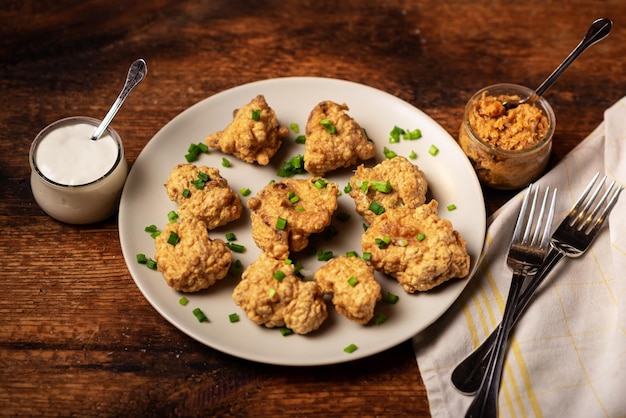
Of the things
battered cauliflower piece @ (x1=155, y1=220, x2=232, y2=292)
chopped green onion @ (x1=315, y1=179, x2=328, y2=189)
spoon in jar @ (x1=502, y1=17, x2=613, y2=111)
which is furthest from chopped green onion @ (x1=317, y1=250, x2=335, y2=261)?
spoon in jar @ (x1=502, y1=17, x2=613, y2=111)

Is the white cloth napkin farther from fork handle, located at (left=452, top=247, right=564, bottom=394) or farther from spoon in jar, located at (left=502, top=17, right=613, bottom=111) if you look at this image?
spoon in jar, located at (left=502, top=17, right=613, bottom=111)

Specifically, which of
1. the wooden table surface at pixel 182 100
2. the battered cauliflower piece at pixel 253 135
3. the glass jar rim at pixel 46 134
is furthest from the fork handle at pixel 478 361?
the glass jar rim at pixel 46 134

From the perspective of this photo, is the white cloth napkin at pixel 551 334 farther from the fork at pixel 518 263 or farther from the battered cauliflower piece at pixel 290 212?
the battered cauliflower piece at pixel 290 212

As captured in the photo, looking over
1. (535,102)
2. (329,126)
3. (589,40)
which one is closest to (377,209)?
(329,126)

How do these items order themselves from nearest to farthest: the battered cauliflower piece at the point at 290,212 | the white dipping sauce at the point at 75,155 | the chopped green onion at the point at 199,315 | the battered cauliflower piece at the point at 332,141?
1. the chopped green onion at the point at 199,315
2. the battered cauliflower piece at the point at 290,212
3. the white dipping sauce at the point at 75,155
4. the battered cauliflower piece at the point at 332,141

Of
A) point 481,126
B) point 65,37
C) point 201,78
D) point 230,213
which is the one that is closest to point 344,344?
point 230,213

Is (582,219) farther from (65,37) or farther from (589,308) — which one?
(65,37)

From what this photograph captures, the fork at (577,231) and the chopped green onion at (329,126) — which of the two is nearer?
the fork at (577,231)
